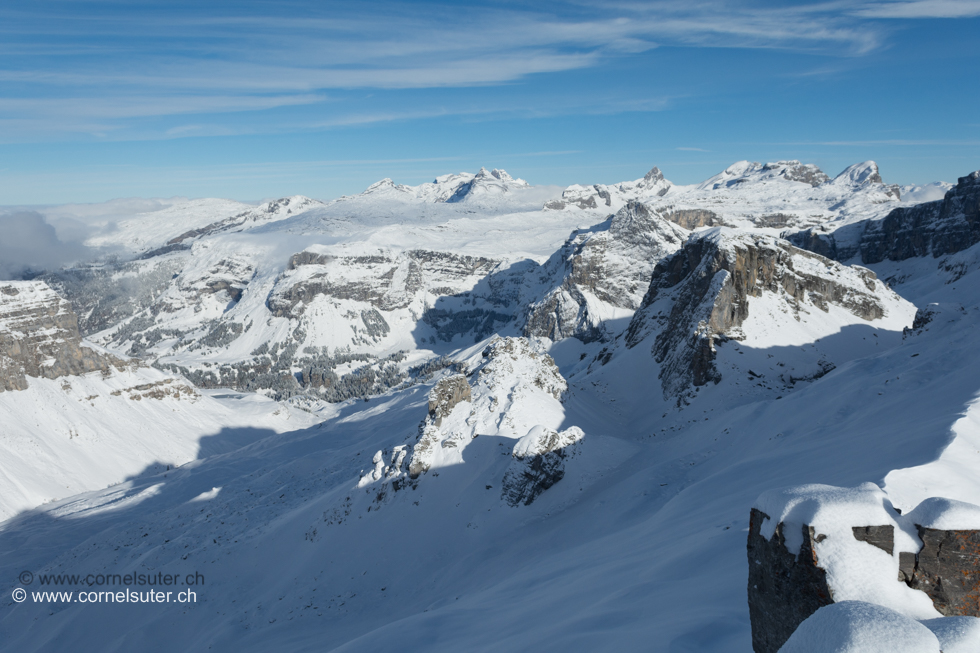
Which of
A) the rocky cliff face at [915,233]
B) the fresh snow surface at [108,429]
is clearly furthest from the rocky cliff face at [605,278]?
the fresh snow surface at [108,429]

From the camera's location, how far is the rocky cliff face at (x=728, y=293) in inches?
2073

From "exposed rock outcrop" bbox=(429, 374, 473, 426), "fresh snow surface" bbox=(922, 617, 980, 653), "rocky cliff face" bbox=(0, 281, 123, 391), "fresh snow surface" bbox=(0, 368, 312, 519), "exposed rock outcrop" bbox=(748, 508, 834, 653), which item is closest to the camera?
"fresh snow surface" bbox=(922, 617, 980, 653)

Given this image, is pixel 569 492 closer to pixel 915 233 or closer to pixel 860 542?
pixel 860 542

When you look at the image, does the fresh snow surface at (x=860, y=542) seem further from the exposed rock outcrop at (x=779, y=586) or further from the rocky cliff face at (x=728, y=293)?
the rocky cliff face at (x=728, y=293)

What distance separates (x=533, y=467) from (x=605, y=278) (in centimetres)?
9977

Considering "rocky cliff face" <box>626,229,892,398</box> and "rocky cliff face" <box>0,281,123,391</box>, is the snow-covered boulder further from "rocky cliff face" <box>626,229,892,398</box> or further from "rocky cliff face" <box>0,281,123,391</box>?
"rocky cliff face" <box>0,281,123,391</box>

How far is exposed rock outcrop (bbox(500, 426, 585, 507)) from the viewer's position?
33.5m

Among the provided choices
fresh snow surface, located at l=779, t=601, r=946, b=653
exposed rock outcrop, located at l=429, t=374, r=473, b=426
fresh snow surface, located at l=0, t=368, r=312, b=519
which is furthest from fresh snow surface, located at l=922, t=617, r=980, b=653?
fresh snow surface, located at l=0, t=368, r=312, b=519

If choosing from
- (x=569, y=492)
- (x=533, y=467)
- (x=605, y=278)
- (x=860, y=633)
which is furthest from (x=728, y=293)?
(x=605, y=278)

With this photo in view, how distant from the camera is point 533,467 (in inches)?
1335

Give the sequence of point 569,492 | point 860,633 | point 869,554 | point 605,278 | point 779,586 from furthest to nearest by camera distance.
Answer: point 605,278, point 569,492, point 779,586, point 869,554, point 860,633

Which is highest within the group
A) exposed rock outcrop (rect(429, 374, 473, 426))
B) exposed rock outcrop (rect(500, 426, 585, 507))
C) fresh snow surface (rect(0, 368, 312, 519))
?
exposed rock outcrop (rect(429, 374, 473, 426))

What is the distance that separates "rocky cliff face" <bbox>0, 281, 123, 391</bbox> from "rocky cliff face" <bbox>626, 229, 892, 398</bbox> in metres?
90.8

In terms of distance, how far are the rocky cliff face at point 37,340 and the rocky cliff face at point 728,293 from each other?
9077 cm
